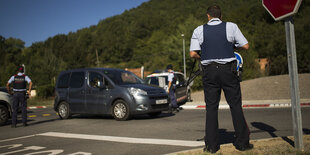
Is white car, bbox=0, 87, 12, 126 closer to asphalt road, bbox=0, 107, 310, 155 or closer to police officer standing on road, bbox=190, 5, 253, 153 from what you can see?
asphalt road, bbox=0, 107, 310, 155

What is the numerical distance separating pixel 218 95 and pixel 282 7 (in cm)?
151

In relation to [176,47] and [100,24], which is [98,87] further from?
[100,24]

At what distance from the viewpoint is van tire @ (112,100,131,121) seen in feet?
33.8

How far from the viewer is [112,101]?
416 inches

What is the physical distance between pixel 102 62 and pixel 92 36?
7.59 m

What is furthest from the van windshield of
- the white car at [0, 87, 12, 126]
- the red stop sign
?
the red stop sign

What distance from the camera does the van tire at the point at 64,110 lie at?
1188 centimetres

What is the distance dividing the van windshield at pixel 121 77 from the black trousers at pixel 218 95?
6781 mm

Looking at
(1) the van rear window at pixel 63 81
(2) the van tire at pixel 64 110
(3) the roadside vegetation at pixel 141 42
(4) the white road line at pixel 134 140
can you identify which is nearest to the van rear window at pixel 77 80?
(1) the van rear window at pixel 63 81

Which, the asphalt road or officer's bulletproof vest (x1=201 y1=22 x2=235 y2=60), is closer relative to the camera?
officer's bulletproof vest (x1=201 y1=22 x2=235 y2=60)

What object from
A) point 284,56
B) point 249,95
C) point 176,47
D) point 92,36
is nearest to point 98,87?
point 249,95

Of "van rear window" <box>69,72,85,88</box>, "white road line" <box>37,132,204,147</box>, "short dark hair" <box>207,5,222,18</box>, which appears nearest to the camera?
"short dark hair" <box>207,5,222,18</box>

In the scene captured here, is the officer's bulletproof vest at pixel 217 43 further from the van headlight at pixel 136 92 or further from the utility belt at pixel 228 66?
the van headlight at pixel 136 92

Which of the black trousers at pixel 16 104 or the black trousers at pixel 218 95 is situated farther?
the black trousers at pixel 16 104
